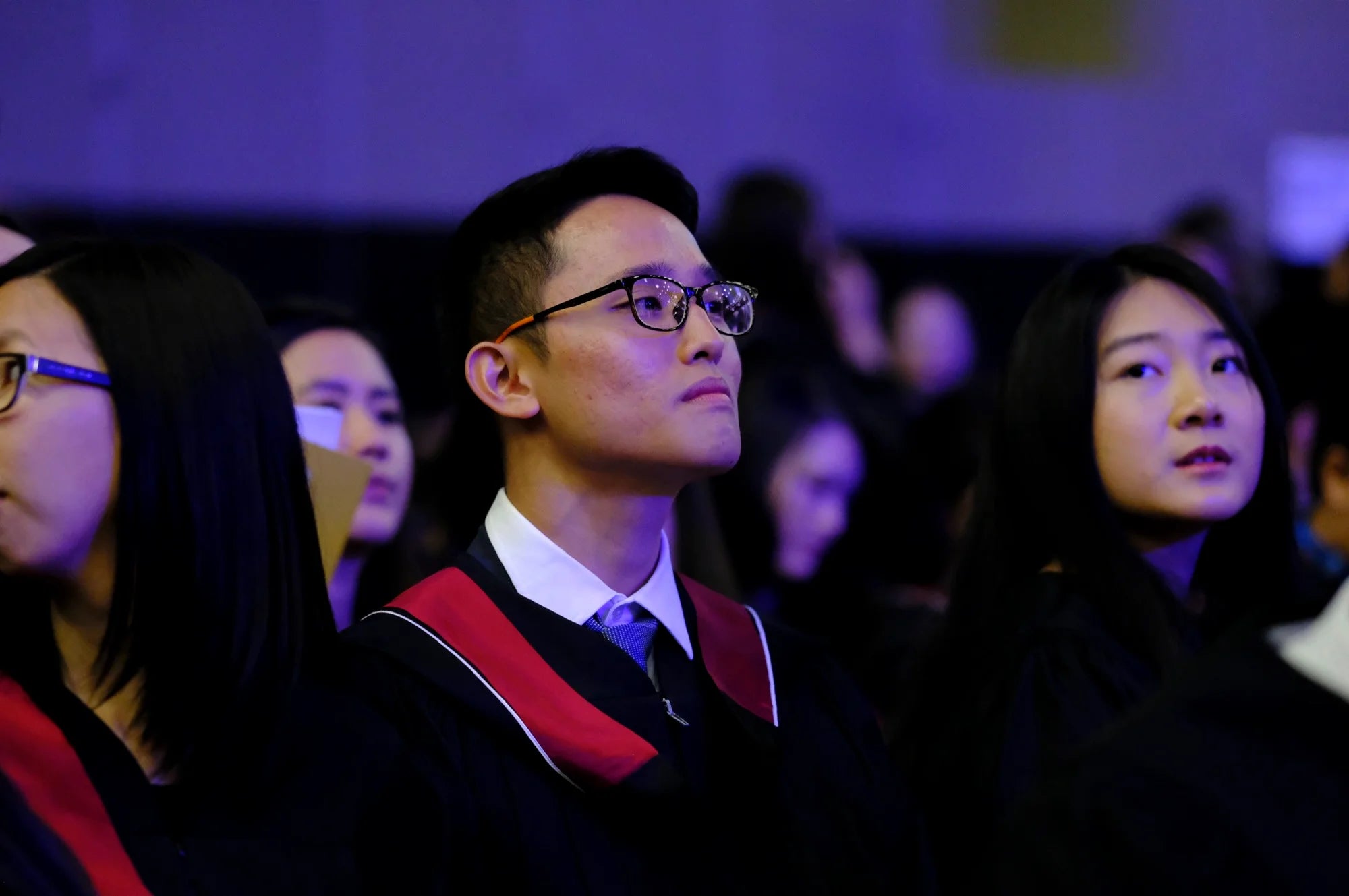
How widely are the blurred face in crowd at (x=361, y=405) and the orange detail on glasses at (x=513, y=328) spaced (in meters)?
0.65

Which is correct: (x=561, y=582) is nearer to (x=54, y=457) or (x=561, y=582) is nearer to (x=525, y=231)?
(x=525, y=231)

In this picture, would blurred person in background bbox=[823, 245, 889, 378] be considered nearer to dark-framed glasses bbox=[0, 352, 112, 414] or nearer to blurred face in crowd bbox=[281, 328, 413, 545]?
blurred face in crowd bbox=[281, 328, 413, 545]

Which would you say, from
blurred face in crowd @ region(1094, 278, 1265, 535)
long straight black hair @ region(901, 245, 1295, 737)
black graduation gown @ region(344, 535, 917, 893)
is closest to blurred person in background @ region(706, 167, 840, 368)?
long straight black hair @ region(901, 245, 1295, 737)

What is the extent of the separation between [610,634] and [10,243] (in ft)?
3.85

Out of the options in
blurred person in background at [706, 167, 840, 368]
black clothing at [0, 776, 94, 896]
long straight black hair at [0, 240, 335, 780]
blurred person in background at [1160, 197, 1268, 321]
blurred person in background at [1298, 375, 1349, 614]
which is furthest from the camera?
blurred person in background at [1160, 197, 1268, 321]

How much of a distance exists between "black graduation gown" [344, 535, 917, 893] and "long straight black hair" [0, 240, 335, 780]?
0.22 meters

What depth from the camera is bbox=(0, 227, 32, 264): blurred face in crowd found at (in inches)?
90.5

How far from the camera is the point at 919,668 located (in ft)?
8.64

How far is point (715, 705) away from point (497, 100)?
17.2 ft

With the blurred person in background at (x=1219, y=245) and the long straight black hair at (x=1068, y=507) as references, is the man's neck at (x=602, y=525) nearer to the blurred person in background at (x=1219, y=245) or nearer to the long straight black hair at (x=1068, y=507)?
the long straight black hair at (x=1068, y=507)

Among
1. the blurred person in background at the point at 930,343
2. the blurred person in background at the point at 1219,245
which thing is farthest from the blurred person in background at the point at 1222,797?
the blurred person in background at the point at 930,343

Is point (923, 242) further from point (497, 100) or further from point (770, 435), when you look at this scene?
point (770, 435)

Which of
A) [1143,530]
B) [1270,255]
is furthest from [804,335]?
[1270,255]

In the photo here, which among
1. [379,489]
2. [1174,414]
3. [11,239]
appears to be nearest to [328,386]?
[379,489]
